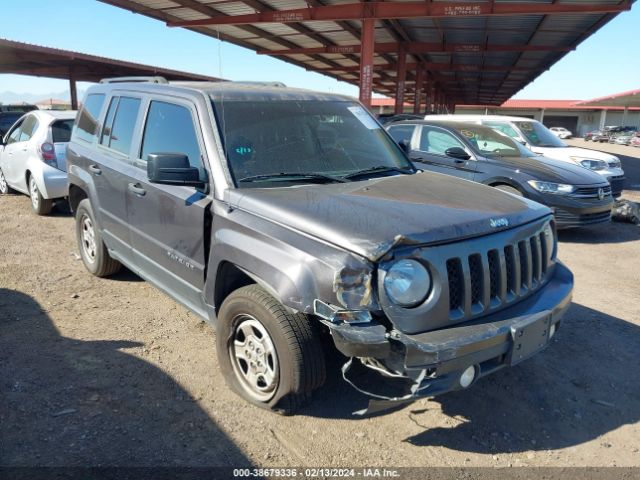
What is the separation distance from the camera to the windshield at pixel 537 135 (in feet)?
33.9

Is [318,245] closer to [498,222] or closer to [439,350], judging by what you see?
[439,350]

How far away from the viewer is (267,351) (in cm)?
301

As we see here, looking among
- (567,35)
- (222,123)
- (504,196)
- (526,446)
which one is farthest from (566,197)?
(567,35)

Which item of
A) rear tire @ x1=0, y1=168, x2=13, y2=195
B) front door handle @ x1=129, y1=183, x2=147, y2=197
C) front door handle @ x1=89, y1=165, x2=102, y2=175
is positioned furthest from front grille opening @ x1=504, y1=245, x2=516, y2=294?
rear tire @ x1=0, y1=168, x2=13, y2=195

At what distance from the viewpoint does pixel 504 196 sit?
3582 millimetres

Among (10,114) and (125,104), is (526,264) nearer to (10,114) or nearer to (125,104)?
(125,104)

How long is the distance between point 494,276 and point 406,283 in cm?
67

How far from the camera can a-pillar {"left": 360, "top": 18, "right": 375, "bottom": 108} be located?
1577 cm

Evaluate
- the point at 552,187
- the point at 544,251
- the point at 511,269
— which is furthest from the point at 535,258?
the point at 552,187

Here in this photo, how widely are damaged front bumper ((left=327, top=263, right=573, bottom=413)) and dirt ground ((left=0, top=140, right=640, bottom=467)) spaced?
564mm

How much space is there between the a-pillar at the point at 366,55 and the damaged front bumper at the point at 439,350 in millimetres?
13732

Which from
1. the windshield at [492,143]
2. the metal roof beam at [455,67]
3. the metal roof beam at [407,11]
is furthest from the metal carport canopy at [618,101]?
the windshield at [492,143]

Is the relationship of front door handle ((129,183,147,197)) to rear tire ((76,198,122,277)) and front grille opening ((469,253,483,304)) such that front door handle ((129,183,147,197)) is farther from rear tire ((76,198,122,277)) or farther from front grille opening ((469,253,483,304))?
front grille opening ((469,253,483,304))

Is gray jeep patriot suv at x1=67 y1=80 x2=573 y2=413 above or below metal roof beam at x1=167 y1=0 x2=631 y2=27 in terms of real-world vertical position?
below
